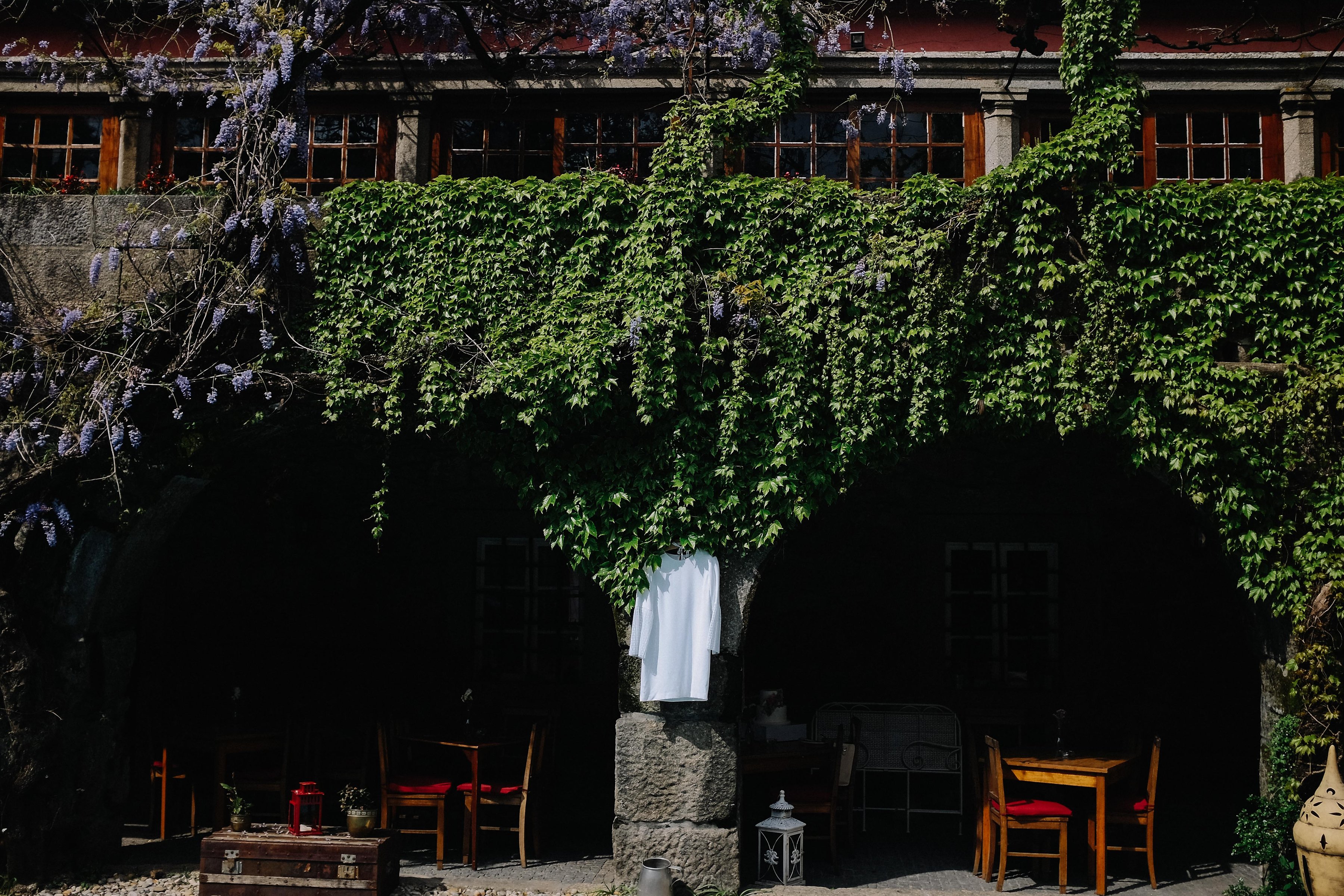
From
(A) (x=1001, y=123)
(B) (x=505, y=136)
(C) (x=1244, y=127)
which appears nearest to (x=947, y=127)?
(A) (x=1001, y=123)

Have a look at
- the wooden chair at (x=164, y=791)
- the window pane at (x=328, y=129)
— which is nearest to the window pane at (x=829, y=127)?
the window pane at (x=328, y=129)

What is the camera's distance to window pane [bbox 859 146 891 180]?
25.8 feet

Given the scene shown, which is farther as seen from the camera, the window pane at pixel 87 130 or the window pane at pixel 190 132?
the window pane at pixel 87 130

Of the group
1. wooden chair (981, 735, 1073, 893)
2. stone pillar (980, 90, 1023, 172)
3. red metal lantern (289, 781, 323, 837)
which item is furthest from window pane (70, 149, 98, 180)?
wooden chair (981, 735, 1073, 893)

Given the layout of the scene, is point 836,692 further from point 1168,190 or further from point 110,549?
point 110,549

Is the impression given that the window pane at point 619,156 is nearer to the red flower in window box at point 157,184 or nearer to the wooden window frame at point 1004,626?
the red flower in window box at point 157,184

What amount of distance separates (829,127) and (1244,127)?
3085mm

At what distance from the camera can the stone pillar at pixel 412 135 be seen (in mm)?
8086

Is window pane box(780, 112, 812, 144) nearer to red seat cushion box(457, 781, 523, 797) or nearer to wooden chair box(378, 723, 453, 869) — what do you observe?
red seat cushion box(457, 781, 523, 797)

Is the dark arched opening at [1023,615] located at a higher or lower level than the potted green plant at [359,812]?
higher

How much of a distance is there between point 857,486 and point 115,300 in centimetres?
575

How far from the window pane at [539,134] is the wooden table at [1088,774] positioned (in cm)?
538

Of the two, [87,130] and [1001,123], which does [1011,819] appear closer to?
[1001,123]

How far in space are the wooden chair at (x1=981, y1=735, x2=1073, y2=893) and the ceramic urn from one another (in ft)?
3.98
